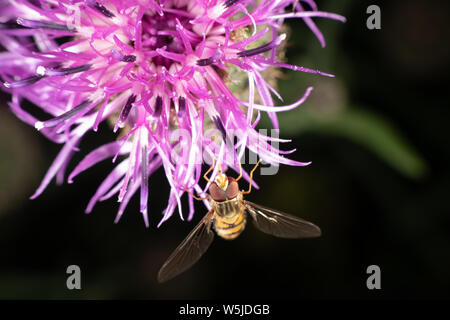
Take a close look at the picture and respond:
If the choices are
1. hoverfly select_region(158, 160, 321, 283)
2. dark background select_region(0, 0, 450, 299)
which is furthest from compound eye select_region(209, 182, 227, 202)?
dark background select_region(0, 0, 450, 299)

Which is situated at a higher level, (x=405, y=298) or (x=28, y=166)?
(x=28, y=166)

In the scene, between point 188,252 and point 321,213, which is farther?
point 321,213

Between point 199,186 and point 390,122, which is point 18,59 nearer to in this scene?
point 199,186

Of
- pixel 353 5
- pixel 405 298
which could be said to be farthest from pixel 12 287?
pixel 353 5

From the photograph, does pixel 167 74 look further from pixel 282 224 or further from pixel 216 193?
pixel 282 224

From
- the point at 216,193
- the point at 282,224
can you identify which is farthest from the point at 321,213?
the point at 216,193

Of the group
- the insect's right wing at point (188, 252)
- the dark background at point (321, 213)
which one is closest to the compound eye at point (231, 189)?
the insect's right wing at point (188, 252)

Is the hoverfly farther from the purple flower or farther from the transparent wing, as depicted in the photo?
the purple flower
